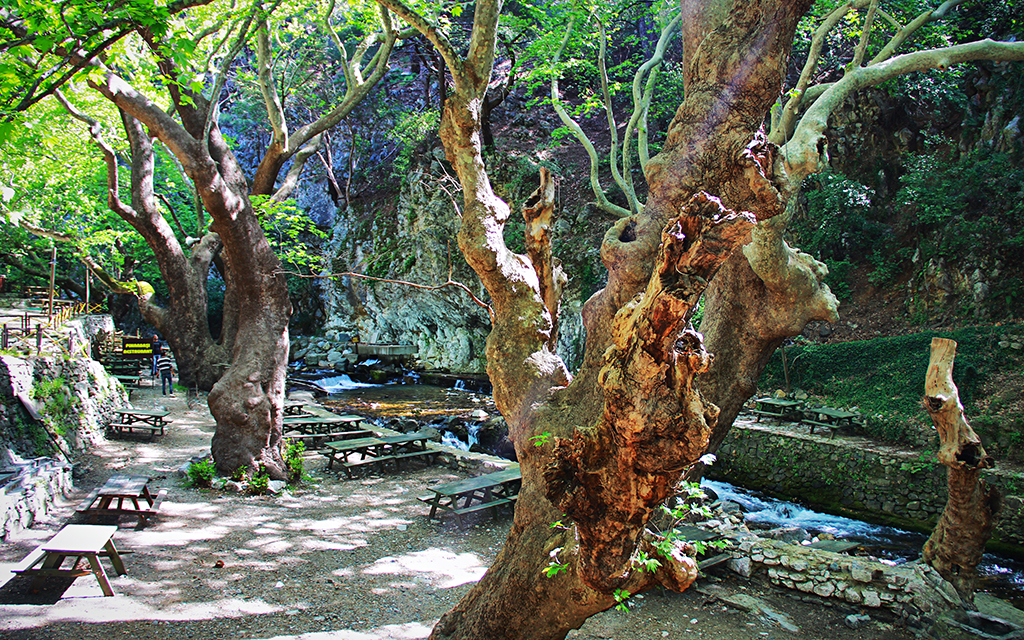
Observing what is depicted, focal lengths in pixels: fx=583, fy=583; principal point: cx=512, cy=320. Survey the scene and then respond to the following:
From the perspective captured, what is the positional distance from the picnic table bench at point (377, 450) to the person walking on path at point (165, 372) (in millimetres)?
7466

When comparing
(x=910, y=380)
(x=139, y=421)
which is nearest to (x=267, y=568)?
(x=139, y=421)

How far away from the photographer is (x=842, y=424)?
12.1 metres

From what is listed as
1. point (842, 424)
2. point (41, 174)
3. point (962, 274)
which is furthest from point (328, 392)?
point (962, 274)

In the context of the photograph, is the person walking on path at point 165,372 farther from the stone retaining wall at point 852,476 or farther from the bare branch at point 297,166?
the stone retaining wall at point 852,476

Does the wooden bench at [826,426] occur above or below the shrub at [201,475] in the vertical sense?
above

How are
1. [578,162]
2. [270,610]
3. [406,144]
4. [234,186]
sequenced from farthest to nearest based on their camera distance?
[406,144] → [578,162] → [234,186] → [270,610]

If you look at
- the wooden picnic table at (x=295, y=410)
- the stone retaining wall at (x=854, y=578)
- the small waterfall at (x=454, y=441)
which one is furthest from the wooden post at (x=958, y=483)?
the wooden picnic table at (x=295, y=410)

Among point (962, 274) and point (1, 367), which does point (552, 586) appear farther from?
point (962, 274)

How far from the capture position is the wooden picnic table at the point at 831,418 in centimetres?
1184

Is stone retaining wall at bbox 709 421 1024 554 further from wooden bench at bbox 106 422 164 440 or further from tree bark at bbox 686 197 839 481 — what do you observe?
wooden bench at bbox 106 422 164 440

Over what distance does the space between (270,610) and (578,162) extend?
20.0 metres

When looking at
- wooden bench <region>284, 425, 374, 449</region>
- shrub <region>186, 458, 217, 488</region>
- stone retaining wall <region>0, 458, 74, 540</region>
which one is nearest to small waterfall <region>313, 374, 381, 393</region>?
wooden bench <region>284, 425, 374, 449</region>

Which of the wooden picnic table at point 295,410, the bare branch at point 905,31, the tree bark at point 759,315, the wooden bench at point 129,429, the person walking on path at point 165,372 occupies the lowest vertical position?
the wooden bench at point 129,429

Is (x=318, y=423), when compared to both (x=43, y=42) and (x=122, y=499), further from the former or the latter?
(x=43, y=42)
